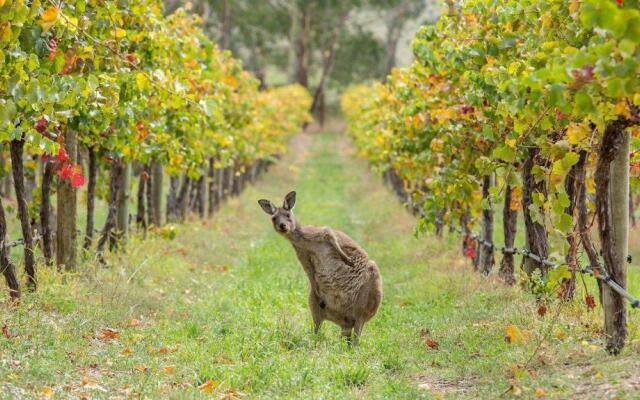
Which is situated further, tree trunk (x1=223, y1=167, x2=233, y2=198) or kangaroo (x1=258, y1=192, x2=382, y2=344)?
tree trunk (x1=223, y1=167, x2=233, y2=198)

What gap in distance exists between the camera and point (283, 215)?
9391mm

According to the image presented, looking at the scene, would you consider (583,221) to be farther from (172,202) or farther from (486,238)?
(172,202)

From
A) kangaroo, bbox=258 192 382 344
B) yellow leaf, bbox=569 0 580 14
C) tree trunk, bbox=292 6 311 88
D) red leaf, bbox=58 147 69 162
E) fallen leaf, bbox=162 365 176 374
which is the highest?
tree trunk, bbox=292 6 311 88

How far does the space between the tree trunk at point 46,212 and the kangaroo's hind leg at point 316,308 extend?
3969mm

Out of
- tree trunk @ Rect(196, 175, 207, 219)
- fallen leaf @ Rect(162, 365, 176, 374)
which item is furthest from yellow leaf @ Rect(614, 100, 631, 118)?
tree trunk @ Rect(196, 175, 207, 219)

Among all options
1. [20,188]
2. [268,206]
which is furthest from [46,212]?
[268,206]

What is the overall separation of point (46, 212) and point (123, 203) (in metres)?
3.50

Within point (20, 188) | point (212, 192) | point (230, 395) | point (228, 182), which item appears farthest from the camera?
point (228, 182)

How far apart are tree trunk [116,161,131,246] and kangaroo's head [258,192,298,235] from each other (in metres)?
6.22

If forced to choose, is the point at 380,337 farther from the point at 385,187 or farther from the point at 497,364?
the point at 385,187

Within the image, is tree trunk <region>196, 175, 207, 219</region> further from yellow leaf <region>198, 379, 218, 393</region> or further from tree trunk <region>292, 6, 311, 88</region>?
tree trunk <region>292, 6, 311, 88</region>

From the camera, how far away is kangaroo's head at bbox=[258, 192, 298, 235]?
367 inches

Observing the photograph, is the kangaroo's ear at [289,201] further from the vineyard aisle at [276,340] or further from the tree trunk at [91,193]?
the tree trunk at [91,193]

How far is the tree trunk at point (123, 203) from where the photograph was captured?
15148 mm
